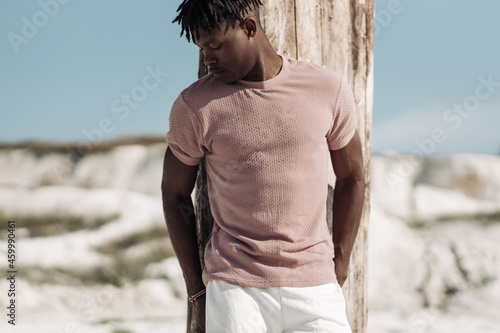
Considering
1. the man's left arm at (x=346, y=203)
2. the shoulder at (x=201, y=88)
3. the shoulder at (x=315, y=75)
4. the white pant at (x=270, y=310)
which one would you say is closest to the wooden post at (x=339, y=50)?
the man's left arm at (x=346, y=203)

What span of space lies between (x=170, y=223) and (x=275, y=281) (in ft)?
1.62

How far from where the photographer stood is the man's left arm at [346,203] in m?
2.07

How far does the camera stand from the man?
68.2 inches

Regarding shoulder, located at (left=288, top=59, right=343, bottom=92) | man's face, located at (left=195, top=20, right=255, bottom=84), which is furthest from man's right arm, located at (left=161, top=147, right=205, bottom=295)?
shoulder, located at (left=288, top=59, right=343, bottom=92)

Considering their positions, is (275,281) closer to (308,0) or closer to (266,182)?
(266,182)

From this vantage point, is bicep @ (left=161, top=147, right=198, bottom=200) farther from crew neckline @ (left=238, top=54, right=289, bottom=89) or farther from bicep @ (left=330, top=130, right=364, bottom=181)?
bicep @ (left=330, top=130, right=364, bottom=181)

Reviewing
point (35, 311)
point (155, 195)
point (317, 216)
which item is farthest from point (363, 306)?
point (155, 195)

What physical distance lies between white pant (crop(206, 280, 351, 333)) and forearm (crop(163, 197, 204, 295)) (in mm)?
286

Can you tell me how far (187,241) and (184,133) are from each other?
1.44ft

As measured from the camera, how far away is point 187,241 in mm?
2043

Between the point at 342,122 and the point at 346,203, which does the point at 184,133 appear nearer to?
the point at 342,122

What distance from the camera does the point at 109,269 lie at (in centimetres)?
913

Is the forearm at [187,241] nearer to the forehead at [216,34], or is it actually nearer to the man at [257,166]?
the man at [257,166]

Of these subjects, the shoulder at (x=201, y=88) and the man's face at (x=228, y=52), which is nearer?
the man's face at (x=228, y=52)
